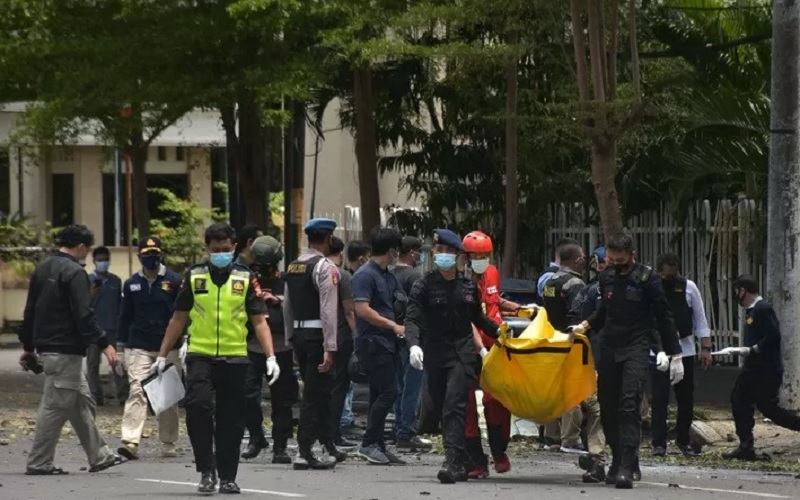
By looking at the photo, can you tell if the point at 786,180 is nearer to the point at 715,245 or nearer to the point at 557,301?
the point at 557,301

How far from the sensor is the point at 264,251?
1389cm

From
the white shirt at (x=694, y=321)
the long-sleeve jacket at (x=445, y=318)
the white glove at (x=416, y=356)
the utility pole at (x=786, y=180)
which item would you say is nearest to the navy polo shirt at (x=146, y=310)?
the long-sleeve jacket at (x=445, y=318)

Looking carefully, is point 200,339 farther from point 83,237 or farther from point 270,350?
point 83,237

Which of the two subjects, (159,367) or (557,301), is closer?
(159,367)

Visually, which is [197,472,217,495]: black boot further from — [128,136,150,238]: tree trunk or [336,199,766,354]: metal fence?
[128,136,150,238]: tree trunk

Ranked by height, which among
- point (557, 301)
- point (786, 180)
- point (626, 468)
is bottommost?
point (626, 468)

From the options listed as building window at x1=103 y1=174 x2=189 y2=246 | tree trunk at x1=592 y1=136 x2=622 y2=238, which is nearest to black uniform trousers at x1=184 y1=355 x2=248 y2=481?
tree trunk at x1=592 y1=136 x2=622 y2=238

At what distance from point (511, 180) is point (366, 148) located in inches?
81.8

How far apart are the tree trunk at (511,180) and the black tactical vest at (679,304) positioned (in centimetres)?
607

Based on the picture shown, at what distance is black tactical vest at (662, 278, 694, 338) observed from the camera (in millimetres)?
15391

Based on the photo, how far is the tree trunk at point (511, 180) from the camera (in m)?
21.2

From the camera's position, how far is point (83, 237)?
1298 cm

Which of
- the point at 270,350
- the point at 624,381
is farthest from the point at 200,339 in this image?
the point at 624,381

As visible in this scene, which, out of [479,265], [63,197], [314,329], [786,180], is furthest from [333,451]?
[63,197]
